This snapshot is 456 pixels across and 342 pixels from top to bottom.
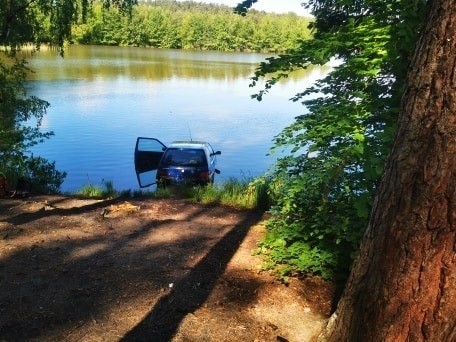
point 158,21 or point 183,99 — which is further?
point 158,21

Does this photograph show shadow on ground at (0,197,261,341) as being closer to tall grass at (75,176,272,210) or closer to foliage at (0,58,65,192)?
tall grass at (75,176,272,210)

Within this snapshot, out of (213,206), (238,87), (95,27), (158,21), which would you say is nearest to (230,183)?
(213,206)

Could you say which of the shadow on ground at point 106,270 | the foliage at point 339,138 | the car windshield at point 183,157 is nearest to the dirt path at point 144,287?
the shadow on ground at point 106,270

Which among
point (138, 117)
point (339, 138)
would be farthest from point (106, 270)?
point (138, 117)

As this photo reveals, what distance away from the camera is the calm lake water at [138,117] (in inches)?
789

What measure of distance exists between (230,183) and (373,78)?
25.0 feet

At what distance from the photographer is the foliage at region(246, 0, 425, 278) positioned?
424 cm

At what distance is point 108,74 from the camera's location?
164 ft

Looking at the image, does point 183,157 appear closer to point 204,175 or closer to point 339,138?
point 204,175

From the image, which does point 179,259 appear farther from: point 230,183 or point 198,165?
point 198,165

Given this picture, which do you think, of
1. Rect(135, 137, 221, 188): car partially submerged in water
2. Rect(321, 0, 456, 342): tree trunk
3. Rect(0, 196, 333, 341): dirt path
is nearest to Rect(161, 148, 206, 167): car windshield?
Rect(135, 137, 221, 188): car partially submerged in water

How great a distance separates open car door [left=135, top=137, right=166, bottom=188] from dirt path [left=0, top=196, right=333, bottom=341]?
9.96m

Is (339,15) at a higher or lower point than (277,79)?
higher

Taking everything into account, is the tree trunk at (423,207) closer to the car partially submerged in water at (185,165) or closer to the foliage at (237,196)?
the foliage at (237,196)
